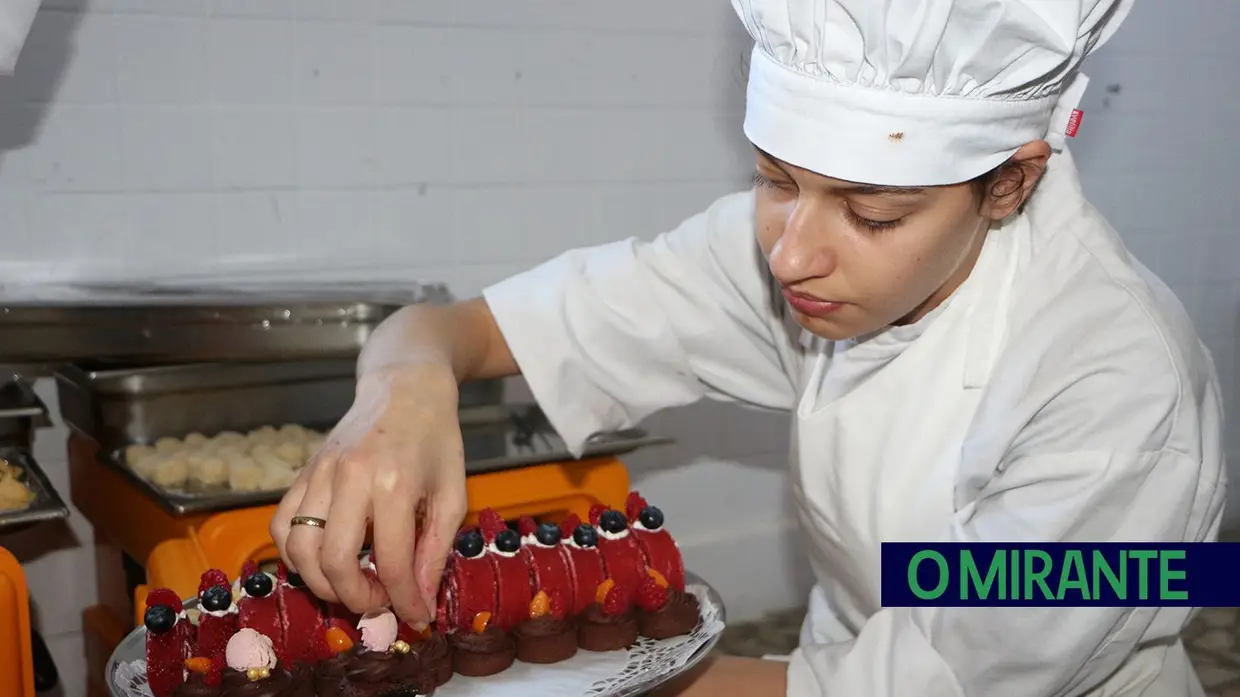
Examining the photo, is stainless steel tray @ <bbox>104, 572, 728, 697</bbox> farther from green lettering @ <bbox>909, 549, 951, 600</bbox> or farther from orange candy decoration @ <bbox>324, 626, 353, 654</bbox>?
green lettering @ <bbox>909, 549, 951, 600</bbox>

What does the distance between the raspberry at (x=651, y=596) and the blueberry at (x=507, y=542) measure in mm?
128

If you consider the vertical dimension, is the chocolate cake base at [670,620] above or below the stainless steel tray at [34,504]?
below

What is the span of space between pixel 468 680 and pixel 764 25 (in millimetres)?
617

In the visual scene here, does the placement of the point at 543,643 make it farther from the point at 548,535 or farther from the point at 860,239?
the point at 860,239

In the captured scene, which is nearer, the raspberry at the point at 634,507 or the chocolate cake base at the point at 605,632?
the chocolate cake base at the point at 605,632

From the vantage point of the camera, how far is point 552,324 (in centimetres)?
124

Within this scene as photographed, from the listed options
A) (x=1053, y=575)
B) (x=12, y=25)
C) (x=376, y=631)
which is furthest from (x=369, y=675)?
(x=12, y=25)

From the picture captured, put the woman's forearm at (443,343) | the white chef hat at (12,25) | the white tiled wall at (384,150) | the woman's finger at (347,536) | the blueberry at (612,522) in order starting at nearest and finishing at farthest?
1. the woman's finger at (347,536)
2. the woman's forearm at (443,343)
3. the blueberry at (612,522)
4. the white chef hat at (12,25)
5. the white tiled wall at (384,150)

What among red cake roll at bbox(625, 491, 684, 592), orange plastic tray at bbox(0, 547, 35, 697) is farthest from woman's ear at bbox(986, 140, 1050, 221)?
orange plastic tray at bbox(0, 547, 35, 697)

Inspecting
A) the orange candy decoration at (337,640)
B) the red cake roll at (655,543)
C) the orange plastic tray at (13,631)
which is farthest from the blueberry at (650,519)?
the orange plastic tray at (13,631)

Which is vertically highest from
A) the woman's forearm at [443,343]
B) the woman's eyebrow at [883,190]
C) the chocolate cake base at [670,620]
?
the woman's eyebrow at [883,190]

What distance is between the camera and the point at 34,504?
118 cm

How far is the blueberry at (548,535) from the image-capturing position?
1122 mm

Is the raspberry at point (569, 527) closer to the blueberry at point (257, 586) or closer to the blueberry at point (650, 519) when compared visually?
the blueberry at point (650, 519)
